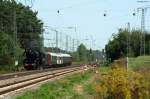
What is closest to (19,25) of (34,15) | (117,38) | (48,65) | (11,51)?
(34,15)

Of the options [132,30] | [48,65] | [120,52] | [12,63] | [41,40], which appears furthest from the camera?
[41,40]

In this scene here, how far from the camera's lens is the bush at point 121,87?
1651cm

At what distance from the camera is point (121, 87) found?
16.4 meters

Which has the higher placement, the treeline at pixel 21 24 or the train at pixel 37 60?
the treeline at pixel 21 24

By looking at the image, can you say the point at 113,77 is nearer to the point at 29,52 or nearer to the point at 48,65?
the point at 29,52

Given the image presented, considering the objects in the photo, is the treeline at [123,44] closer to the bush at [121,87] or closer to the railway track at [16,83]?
the railway track at [16,83]

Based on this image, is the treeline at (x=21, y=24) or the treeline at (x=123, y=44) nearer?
the treeline at (x=123, y=44)

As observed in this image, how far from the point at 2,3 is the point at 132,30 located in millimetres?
30227

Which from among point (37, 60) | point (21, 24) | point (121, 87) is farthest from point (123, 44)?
point (121, 87)

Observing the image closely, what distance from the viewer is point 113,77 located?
17.0 metres

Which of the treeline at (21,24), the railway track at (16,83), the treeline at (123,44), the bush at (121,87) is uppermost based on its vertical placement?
the treeline at (21,24)

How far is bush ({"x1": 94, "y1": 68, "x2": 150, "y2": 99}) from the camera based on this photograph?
54.2 ft

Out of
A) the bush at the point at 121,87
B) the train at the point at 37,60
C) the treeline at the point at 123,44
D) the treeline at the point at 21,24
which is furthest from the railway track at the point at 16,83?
the treeline at the point at 123,44

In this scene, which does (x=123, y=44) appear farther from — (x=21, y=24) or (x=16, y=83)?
(x=16, y=83)
